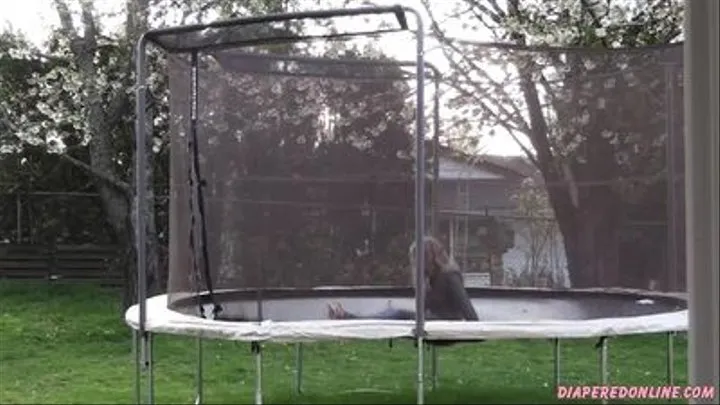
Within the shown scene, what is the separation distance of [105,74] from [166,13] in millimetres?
1117

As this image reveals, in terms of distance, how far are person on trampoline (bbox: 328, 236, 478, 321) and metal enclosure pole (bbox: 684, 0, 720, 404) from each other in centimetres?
140

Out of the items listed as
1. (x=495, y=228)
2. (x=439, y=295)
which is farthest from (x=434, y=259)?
(x=495, y=228)

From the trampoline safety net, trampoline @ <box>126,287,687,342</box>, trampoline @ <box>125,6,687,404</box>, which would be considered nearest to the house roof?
trampoline @ <box>125,6,687,404</box>

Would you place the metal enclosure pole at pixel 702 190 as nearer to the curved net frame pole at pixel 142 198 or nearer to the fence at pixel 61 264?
the curved net frame pole at pixel 142 198

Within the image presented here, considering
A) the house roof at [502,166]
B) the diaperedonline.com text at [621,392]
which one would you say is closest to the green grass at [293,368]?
the diaperedonline.com text at [621,392]

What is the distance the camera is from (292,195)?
4871mm

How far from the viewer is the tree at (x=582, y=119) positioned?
5098 mm

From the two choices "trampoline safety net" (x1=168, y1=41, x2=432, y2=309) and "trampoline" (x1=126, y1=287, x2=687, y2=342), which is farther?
"trampoline safety net" (x1=168, y1=41, x2=432, y2=309)

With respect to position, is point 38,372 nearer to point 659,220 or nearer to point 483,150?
point 483,150

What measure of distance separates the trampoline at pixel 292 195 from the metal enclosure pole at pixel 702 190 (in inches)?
28.4

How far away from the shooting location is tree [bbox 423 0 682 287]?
5098 millimetres

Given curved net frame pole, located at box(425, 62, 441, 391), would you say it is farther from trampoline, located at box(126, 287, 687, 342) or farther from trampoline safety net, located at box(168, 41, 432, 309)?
trampoline, located at box(126, 287, 687, 342)

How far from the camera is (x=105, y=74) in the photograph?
9.79 m

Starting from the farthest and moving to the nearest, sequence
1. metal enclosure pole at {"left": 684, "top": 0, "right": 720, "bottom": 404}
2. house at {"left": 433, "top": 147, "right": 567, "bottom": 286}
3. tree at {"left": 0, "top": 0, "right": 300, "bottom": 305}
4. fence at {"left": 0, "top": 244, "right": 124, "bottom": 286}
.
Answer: fence at {"left": 0, "top": 244, "right": 124, "bottom": 286}
tree at {"left": 0, "top": 0, "right": 300, "bottom": 305}
house at {"left": 433, "top": 147, "right": 567, "bottom": 286}
metal enclosure pole at {"left": 684, "top": 0, "right": 720, "bottom": 404}
